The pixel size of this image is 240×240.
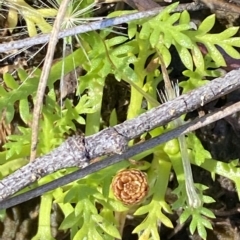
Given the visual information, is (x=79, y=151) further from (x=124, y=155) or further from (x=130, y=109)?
(x=130, y=109)

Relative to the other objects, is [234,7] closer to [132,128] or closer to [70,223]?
[132,128]

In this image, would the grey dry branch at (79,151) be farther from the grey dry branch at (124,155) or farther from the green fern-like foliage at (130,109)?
Result: the green fern-like foliage at (130,109)

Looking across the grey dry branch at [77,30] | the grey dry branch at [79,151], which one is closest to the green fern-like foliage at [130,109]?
the grey dry branch at [77,30]

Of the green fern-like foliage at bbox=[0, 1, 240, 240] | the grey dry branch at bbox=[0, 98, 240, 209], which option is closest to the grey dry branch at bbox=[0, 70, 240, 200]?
the grey dry branch at bbox=[0, 98, 240, 209]

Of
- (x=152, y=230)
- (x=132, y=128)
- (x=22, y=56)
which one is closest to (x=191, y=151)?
(x=152, y=230)

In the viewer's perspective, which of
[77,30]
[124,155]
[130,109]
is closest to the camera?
[124,155]

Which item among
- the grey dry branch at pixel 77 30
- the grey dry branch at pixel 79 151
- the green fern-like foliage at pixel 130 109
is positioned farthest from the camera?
the green fern-like foliage at pixel 130 109

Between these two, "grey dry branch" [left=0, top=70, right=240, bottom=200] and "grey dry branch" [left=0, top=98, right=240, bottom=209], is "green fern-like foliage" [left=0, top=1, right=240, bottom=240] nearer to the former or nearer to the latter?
"grey dry branch" [left=0, top=98, right=240, bottom=209]

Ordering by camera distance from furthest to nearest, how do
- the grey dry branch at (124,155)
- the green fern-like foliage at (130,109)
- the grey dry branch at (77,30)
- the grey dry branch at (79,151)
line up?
the green fern-like foliage at (130,109) → the grey dry branch at (77,30) → the grey dry branch at (124,155) → the grey dry branch at (79,151)

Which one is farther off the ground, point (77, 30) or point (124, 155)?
point (77, 30)

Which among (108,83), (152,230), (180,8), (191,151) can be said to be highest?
(180,8)

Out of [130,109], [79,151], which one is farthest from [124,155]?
[130,109]
